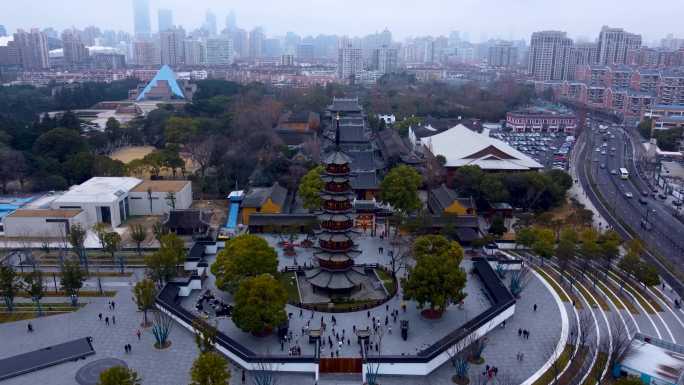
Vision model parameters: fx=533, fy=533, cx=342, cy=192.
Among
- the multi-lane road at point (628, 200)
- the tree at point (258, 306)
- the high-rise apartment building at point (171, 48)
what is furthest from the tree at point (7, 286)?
the high-rise apartment building at point (171, 48)

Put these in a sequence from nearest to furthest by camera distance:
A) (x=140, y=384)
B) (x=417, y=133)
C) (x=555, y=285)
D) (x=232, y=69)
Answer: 1. (x=140, y=384)
2. (x=555, y=285)
3. (x=417, y=133)
4. (x=232, y=69)

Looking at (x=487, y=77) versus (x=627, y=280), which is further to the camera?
(x=487, y=77)

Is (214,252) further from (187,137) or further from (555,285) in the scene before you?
(187,137)

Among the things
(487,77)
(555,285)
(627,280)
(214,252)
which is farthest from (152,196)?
(487,77)

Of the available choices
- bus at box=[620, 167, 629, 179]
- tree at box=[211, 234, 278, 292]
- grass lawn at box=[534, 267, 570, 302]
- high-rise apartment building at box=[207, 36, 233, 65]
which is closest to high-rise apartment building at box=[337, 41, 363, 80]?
high-rise apartment building at box=[207, 36, 233, 65]

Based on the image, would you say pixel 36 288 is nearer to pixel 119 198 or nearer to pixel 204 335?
pixel 204 335

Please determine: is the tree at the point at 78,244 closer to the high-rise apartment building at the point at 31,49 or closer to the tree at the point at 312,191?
the tree at the point at 312,191

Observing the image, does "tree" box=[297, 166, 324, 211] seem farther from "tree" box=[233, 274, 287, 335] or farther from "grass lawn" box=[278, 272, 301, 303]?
"tree" box=[233, 274, 287, 335]
